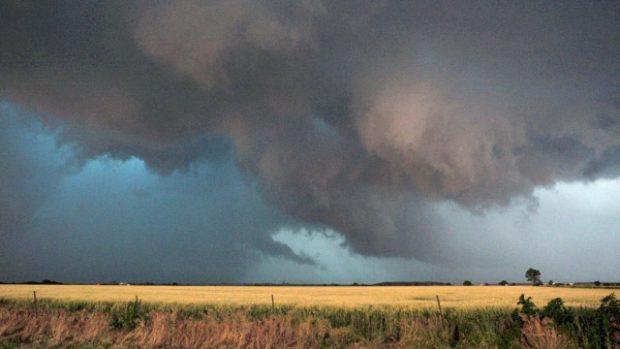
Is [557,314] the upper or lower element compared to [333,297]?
upper

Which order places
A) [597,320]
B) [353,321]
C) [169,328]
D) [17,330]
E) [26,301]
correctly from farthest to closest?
[26,301]
[353,321]
[17,330]
[169,328]
[597,320]

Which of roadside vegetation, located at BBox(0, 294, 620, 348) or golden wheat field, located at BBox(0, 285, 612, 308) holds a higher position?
roadside vegetation, located at BBox(0, 294, 620, 348)

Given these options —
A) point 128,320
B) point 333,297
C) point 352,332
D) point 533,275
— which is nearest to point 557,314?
point 352,332

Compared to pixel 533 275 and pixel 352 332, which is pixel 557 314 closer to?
pixel 352 332

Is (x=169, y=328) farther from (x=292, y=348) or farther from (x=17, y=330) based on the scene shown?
(x=17, y=330)

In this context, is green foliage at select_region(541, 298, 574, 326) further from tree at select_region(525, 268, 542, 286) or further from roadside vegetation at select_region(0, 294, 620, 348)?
tree at select_region(525, 268, 542, 286)

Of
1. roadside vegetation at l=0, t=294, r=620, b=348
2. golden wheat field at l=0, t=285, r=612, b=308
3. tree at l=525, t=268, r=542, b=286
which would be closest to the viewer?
roadside vegetation at l=0, t=294, r=620, b=348

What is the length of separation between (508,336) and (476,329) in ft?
6.94

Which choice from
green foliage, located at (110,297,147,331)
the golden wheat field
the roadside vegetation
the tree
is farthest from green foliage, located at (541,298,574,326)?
the tree

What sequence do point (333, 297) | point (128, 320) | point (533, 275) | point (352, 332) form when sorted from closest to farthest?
point (352, 332)
point (128, 320)
point (333, 297)
point (533, 275)

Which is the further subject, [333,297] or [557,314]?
[333,297]

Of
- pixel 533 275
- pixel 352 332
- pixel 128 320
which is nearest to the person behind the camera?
pixel 352 332

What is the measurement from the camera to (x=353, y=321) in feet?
78.5

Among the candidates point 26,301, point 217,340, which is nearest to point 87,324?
point 217,340
